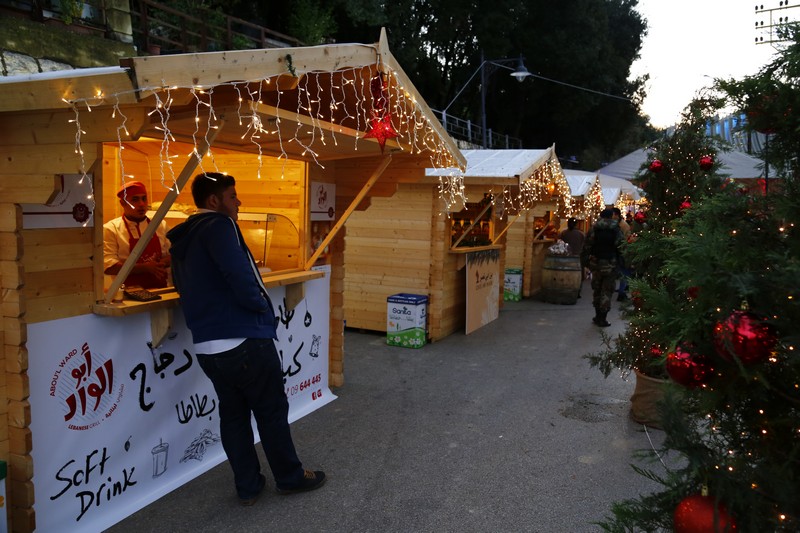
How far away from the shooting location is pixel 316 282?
5.41 m

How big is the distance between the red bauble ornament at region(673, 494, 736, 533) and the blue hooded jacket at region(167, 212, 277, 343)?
2354 mm

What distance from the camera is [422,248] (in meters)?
8.01

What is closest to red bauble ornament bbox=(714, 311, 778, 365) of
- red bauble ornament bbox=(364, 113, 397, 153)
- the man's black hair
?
the man's black hair

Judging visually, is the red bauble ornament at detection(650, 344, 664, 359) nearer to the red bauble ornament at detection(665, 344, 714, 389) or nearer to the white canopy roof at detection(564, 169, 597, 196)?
the red bauble ornament at detection(665, 344, 714, 389)

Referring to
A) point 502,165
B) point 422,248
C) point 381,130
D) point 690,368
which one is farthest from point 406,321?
point 690,368

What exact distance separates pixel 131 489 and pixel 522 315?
7.99 metres

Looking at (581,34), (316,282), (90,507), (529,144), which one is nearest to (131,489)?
(90,507)

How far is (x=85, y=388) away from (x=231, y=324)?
889mm

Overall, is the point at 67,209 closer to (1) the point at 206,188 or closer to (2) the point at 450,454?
(1) the point at 206,188

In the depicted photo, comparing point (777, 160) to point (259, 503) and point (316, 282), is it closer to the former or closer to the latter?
point (259, 503)

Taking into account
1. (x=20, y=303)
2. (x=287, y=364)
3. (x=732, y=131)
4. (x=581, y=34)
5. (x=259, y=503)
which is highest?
(x=581, y=34)

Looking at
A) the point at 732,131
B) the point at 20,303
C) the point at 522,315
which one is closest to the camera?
the point at 732,131

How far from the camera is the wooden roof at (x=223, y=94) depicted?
253 centimetres

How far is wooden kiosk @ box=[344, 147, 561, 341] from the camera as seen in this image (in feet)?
26.1
